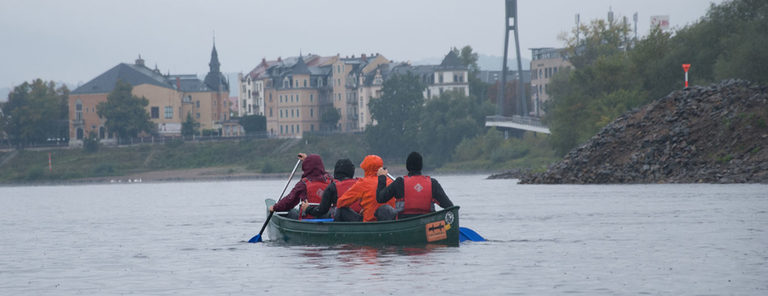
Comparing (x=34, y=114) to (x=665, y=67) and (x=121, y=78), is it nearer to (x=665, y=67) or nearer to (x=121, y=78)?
(x=121, y=78)

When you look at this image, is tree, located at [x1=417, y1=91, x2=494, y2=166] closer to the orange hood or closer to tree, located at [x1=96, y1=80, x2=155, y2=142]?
tree, located at [x1=96, y1=80, x2=155, y2=142]

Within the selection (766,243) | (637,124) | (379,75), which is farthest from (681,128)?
(379,75)

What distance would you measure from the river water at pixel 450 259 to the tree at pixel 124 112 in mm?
127953

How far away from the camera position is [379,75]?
184m

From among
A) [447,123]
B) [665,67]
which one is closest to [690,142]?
[665,67]

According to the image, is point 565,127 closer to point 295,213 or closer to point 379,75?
point 295,213

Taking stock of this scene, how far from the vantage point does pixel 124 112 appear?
550ft

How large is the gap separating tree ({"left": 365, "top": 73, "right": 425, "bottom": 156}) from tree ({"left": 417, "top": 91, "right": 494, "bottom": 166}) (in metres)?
3.05

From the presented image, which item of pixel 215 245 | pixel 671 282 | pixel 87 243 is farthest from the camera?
pixel 87 243

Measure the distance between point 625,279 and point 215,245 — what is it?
13.4 metres

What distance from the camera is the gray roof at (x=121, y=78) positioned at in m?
182

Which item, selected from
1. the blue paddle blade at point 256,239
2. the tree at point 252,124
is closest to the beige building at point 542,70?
the tree at point 252,124

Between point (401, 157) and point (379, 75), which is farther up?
point (379, 75)

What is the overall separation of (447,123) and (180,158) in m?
38.8
